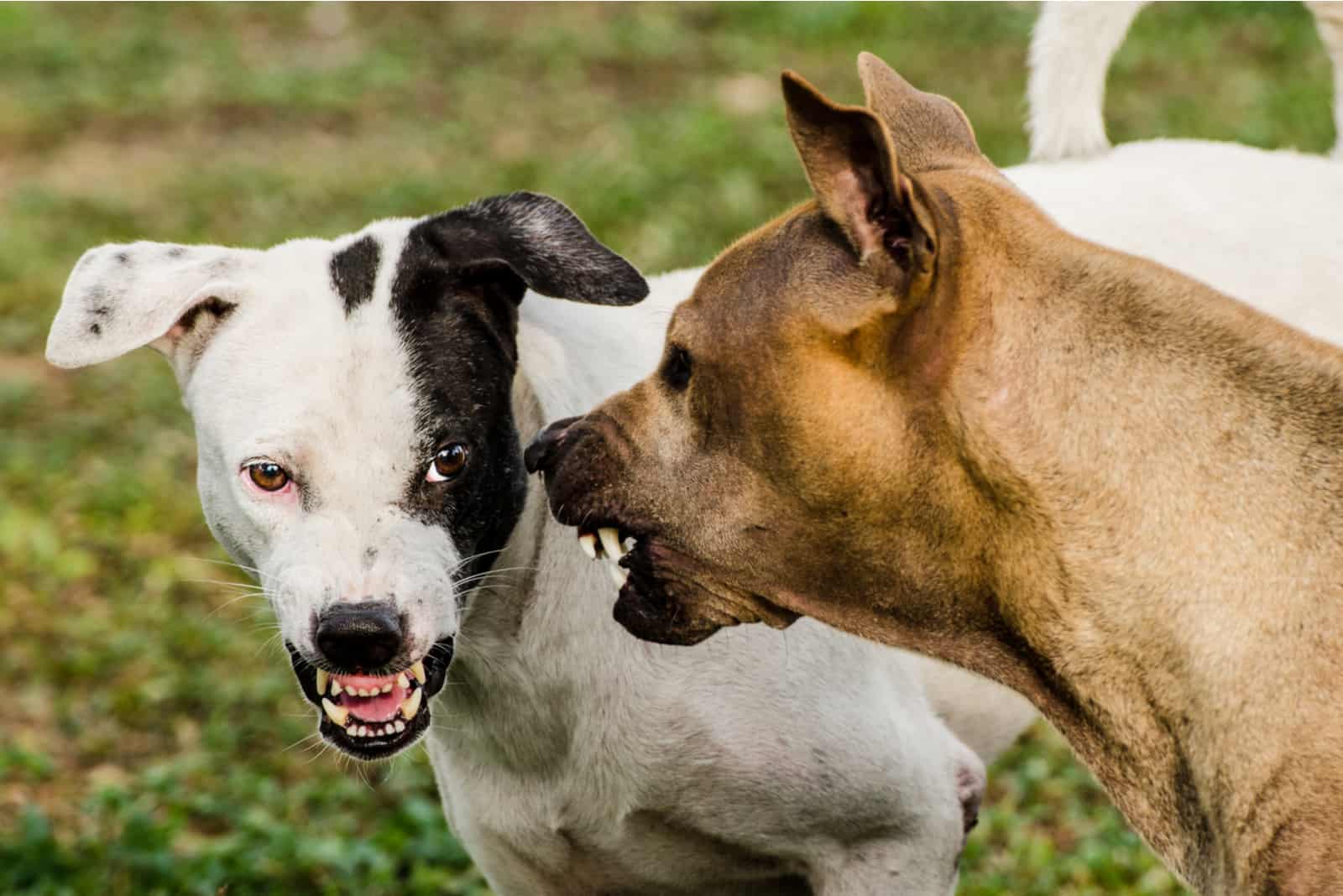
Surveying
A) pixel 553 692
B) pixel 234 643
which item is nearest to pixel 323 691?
pixel 553 692

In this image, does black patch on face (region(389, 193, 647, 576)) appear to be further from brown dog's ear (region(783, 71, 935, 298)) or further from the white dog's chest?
brown dog's ear (region(783, 71, 935, 298))

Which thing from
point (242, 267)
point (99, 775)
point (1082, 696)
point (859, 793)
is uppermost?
point (242, 267)

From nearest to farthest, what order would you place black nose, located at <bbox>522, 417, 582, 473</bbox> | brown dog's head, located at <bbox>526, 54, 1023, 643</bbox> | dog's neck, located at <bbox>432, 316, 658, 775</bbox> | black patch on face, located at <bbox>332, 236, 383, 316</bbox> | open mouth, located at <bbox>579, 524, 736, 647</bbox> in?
brown dog's head, located at <bbox>526, 54, 1023, 643</bbox> < open mouth, located at <bbox>579, 524, 736, 647</bbox> < black nose, located at <bbox>522, 417, 582, 473</bbox> < black patch on face, located at <bbox>332, 236, 383, 316</bbox> < dog's neck, located at <bbox>432, 316, 658, 775</bbox>

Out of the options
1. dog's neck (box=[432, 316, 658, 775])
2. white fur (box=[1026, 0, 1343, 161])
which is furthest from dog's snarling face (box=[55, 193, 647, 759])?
white fur (box=[1026, 0, 1343, 161])

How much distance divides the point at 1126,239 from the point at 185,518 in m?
A: 5.15

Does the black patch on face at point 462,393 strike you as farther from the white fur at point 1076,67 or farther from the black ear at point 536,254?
the white fur at point 1076,67

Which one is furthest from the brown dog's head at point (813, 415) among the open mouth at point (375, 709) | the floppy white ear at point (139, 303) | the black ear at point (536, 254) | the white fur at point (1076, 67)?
the white fur at point (1076, 67)

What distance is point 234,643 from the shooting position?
7527 millimetres

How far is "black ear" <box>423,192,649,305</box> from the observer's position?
13.9ft

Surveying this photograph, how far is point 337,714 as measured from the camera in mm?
4066

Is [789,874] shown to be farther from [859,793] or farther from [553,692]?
[553,692]

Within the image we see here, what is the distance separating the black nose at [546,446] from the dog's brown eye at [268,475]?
0.55m

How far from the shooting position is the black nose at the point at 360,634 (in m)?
3.85

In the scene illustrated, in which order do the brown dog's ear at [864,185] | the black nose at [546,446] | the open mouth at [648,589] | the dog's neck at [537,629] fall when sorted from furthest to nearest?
the dog's neck at [537,629]
the black nose at [546,446]
the open mouth at [648,589]
the brown dog's ear at [864,185]
